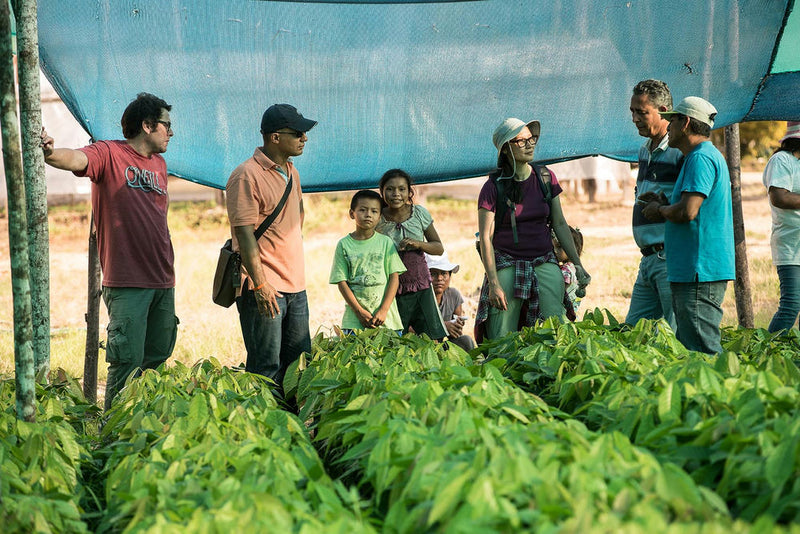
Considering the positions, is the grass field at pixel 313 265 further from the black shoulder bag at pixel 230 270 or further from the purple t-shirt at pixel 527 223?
the purple t-shirt at pixel 527 223

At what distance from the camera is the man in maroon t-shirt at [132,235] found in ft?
12.0

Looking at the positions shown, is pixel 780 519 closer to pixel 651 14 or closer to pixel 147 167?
pixel 147 167

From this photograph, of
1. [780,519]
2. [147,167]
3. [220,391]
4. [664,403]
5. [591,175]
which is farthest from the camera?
[591,175]

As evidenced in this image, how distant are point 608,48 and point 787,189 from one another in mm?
1379

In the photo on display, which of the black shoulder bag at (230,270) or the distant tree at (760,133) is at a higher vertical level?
the distant tree at (760,133)

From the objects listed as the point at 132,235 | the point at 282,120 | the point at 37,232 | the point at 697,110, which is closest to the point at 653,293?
the point at 697,110

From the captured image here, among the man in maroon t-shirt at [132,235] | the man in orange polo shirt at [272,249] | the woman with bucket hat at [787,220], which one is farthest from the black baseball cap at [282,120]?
the woman with bucket hat at [787,220]

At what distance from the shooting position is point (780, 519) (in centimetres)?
173

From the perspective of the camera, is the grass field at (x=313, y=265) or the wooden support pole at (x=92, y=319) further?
the grass field at (x=313, y=265)

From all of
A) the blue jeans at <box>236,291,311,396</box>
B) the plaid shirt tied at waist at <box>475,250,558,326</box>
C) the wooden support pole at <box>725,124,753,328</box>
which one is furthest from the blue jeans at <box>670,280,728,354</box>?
the wooden support pole at <box>725,124,753,328</box>

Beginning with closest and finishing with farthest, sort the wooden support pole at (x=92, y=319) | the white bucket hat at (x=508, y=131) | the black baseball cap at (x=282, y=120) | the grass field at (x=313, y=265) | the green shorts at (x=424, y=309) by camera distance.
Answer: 1. the black baseball cap at (x=282, y=120)
2. the white bucket hat at (x=508, y=131)
3. the wooden support pole at (x=92, y=319)
4. the green shorts at (x=424, y=309)
5. the grass field at (x=313, y=265)

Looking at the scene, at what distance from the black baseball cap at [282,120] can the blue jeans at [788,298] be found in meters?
3.11

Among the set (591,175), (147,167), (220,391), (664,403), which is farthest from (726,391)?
(591,175)

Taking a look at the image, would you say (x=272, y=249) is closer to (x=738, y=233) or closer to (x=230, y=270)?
(x=230, y=270)
